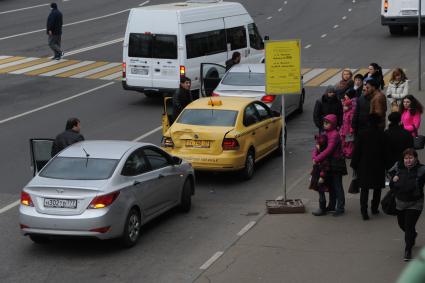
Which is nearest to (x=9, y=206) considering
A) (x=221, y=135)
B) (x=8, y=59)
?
(x=221, y=135)

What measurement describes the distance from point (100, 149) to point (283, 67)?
3.24 m

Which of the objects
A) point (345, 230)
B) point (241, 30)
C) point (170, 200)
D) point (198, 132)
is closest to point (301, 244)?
point (345, 230)

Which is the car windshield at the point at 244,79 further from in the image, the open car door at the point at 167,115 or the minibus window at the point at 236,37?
the minibus window at the point at 236,37

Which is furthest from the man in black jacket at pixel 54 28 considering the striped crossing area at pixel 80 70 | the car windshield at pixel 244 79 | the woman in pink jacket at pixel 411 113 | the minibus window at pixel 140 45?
the woman in pink jacket at pixel 411 113

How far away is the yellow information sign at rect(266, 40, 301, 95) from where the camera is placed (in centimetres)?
1426

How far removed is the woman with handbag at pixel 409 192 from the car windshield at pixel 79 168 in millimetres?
3912

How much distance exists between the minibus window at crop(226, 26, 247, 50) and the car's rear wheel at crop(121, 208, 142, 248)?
13950 mm

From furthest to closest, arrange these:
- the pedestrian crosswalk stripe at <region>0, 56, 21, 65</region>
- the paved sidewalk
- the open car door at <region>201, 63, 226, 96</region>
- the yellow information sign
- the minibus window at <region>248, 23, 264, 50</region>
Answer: the pedestrian crosswalk stripe at <region>0, 56, 21, 65</region>
the minibus window at <region>248, 23, 264, 50</region>
the open car door at <region>201, 63, 226, 96</region>
the yellow information sign
the paved sidewalk

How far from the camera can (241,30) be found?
26.7 metres

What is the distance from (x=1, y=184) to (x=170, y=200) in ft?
13.3

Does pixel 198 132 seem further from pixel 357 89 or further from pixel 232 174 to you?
pixel 357 89

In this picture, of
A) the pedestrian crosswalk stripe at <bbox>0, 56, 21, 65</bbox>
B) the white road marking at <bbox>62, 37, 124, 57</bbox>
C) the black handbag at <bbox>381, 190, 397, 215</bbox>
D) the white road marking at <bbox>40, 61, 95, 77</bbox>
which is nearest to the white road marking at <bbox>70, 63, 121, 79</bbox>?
the white road marking at <bbox>40, 61, 95, 77</bbox>

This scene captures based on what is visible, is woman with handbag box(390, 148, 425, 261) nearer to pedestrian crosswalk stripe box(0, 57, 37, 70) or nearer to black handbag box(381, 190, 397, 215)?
black handbag box(381, 190, 397, 215)

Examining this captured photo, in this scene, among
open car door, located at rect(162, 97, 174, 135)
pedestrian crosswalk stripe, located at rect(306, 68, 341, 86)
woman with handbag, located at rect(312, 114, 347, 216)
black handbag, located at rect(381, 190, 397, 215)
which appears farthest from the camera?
pedestrian crosswalk stripe, located at rect(306, 68, 341, 86)
